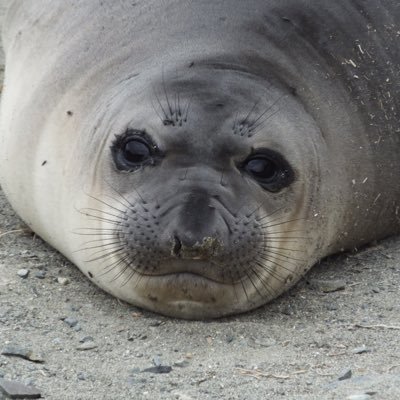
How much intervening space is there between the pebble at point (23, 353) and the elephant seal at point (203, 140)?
510 millimetres

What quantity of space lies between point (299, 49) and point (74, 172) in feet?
3.65

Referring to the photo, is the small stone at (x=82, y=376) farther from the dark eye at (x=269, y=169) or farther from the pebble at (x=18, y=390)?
the dark eye at (x=269, y=169)

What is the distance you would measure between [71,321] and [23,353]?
42cm

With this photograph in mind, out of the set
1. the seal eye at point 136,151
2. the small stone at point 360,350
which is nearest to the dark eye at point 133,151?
the seal eye at point 136,151

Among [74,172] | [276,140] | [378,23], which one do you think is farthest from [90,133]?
[378,23]

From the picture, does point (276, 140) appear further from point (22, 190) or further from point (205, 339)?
point (22, 190)

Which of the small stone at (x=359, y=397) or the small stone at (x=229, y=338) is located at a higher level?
the small stone at (x=229, y=338)

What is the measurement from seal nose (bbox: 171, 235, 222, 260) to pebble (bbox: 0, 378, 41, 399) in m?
0.73

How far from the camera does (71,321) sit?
13.5ft

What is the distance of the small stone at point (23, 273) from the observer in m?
4.49

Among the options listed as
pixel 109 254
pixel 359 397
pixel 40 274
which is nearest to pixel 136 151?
pixel 109 254

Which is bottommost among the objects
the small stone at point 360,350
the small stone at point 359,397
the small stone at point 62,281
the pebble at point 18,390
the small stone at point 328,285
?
the small stone at point 359,397

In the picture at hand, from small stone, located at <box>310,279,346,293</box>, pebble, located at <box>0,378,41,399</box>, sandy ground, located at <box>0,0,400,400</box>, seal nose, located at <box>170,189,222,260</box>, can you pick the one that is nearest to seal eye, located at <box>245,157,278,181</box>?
seal nose, located at <box>170,189,222,260</box>

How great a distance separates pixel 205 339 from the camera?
13.0ft
